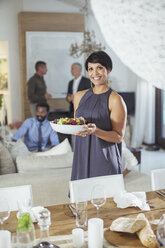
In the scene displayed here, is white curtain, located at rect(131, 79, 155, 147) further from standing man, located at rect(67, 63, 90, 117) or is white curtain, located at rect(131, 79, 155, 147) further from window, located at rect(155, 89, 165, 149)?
standing man, located at rect(67, 63, 90, 117)

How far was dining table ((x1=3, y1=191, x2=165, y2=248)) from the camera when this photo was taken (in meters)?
1.42

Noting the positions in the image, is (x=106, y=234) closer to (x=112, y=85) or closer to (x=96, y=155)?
(x=96, y=155)

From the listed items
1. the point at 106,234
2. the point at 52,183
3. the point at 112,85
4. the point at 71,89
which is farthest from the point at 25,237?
the point at 112,85

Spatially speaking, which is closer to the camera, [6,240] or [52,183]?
[6,240]

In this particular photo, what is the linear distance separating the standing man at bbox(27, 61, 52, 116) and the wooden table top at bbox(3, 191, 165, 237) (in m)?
5.20

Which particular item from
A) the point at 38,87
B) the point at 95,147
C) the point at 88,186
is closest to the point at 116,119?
the point at 95,147

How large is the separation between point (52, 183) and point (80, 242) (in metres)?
1.56

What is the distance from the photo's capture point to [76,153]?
236cm

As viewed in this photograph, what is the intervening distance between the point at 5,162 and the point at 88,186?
120cm

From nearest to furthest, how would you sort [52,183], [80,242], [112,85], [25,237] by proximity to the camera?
1. [25,237]
2. [80,242]
3. [52,183]
4. [112,85]

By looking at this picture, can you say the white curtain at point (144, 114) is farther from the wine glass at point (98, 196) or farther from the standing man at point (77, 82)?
the wine glass at point (98, 196)

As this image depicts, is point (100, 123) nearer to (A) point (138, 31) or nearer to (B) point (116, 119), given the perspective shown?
(B) point (116, 119)

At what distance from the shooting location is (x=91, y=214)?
5.73ft

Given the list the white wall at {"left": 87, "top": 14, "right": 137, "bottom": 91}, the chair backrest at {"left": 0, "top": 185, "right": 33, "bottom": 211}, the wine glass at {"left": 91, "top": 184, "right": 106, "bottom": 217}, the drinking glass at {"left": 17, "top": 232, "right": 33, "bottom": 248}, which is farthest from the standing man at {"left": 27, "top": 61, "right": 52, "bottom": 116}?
the drinking glass at {"left": 17, "top": 232, "right": 33, "bottom": 248}
